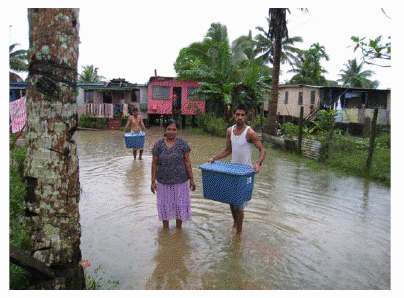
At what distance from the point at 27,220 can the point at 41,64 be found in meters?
1.22

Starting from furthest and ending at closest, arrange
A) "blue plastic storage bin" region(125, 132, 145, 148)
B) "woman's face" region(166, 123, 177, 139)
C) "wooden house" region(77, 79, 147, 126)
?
1. "wooden house" region(77, 79, 147, 126)
2. "blue plastic storage bin" region(125, 132, 145, 148)
3. "woman's face" region(166, 123, 177, 139)

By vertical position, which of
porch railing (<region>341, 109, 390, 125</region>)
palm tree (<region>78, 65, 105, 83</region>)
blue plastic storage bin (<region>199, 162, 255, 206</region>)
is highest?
palm tree (<region>78, 65, 105, 83</region>)

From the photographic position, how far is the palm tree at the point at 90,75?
118 feet

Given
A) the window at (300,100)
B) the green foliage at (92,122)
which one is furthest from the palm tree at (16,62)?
the window at (300,100)

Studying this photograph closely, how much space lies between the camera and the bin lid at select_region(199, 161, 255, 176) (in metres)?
4.31

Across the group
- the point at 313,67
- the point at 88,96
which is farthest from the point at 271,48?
the point at 88,96

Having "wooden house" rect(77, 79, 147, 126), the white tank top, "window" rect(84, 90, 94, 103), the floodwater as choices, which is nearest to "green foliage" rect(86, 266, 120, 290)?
the floodwater

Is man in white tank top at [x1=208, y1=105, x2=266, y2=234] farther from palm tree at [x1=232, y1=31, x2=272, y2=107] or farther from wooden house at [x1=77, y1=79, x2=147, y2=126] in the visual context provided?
wooden house at [x1=77, y1=79, x2=147, y2=126]

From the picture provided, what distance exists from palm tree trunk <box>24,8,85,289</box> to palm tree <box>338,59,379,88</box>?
124 feet

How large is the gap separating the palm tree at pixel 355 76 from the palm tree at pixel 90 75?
26.5 m

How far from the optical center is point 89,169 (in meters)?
9.99

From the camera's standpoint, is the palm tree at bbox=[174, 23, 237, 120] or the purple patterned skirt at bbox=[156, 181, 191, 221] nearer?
the purple patterned skirt at bbox=[156, 181, 191, 221]

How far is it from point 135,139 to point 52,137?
7.84 m

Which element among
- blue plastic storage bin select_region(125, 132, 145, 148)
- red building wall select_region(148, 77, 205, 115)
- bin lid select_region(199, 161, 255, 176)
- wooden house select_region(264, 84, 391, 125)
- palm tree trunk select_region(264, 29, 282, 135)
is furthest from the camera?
red building wall select_region(148, 77, 205, 115)
